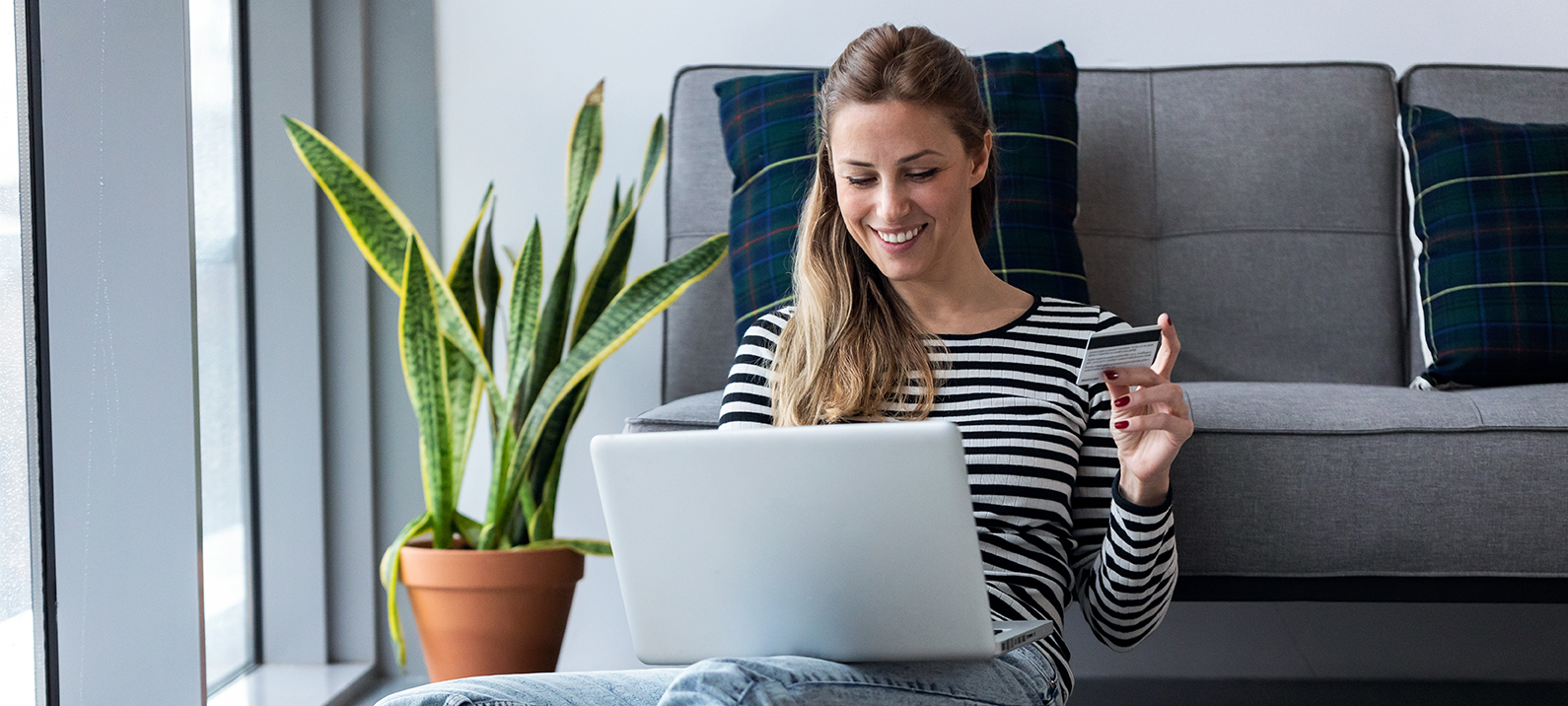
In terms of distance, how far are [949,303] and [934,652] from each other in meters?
0.45

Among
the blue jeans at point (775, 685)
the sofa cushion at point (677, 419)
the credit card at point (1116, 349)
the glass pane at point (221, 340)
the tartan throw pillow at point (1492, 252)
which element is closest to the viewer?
the blue jeans at point (775, 685)

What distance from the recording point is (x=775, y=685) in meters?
0.68

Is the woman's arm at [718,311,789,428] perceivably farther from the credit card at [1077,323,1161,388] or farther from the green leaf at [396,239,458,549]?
the green leaf at [396,239,458,549]

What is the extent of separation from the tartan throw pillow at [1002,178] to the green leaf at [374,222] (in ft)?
1.29

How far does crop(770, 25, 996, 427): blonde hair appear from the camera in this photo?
1.04 meters

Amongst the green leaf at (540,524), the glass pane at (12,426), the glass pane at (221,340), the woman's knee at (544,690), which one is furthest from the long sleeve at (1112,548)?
the glass pane at (221,340)

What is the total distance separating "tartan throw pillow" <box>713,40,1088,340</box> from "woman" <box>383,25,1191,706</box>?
1.25ft

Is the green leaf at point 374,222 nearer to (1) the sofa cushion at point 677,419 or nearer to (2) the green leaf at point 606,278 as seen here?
(2) the green leaf at point 606,278

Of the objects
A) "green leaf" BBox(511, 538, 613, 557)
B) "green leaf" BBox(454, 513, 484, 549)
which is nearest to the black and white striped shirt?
"green leaf" BBox(511, 538, 613, 557)

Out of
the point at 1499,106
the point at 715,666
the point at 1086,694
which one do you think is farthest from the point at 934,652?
the point at 1499,106

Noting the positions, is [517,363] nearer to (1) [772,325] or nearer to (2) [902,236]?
(1) [772,325]

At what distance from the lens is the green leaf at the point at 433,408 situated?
1.51 metres

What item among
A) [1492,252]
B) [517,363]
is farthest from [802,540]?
[1492,252]

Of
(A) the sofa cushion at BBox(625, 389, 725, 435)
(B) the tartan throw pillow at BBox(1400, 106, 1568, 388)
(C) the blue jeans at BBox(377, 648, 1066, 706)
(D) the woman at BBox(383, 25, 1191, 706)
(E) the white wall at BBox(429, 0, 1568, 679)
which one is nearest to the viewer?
(C) the blue jeans at BBox(377, 648, 1066, 706)
